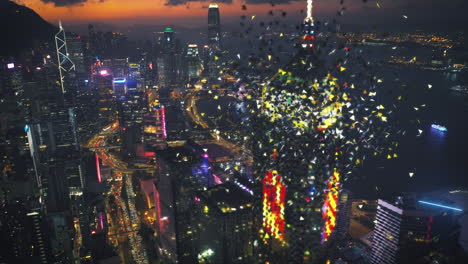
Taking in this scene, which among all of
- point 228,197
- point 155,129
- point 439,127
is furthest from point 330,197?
point 155,129

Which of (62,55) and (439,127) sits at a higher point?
(62,55)

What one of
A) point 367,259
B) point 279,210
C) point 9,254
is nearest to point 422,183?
point 367,259

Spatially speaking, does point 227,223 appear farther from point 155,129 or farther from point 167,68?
point 167,68

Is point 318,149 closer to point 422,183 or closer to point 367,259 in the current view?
point 367,259

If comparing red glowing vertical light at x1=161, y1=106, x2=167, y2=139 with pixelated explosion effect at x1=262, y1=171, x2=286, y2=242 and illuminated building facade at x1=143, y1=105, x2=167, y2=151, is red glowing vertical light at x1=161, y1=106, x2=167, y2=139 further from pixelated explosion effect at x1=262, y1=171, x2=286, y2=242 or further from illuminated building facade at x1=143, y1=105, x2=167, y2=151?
pixelated explosion effect at x1=262, y1=171, x2=286, y2=242

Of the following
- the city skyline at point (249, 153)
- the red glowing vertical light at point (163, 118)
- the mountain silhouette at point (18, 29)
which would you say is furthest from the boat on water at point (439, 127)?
the mountain silhouette at point (18, 29)

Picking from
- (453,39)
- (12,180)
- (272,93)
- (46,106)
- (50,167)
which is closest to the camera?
(272,93)
